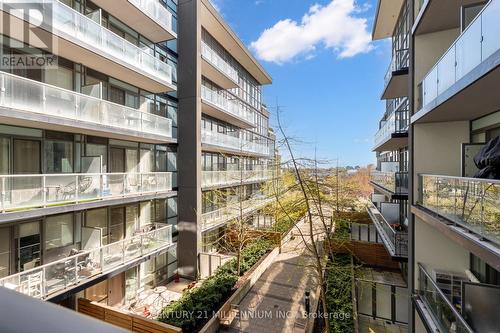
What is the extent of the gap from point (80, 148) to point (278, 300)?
9674 millimetres

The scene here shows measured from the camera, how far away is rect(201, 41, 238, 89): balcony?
1438 cm

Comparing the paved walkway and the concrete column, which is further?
the concrete column

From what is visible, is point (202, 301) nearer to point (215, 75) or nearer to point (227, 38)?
point (215, 75)

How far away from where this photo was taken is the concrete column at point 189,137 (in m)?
13.1

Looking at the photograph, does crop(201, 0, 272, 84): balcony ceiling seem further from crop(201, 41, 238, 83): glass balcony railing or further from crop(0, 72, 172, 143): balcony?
crop(0, 72, 172, 143): balcony

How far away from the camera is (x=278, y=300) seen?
1052 centimetres

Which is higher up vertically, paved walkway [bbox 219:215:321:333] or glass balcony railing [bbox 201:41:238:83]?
glass balcony railing [bbox 201:41:238:83]

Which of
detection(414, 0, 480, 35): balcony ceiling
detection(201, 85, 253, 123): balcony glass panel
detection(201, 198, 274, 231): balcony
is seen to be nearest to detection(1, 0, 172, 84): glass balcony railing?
detection(201, 85, 253, 123): balcony glass panel

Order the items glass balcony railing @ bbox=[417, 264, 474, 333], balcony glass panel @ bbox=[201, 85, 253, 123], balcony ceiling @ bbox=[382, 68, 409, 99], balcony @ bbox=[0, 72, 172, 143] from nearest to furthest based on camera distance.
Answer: glass balcony railing @ bbox=[417, 264, 474, 333]
balcony @ bbox=[0, 72, 172, 143]
balcony ceiling @ bbox=[382, 68, 409, 99]
balcony glass panel @ bbox=[201, 85, 253, 123]

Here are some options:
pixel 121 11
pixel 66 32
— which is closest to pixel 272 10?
pixel 121 11

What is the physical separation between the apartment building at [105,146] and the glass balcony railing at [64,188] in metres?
0.03

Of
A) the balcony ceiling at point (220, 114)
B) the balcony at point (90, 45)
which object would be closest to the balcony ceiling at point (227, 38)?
the balcony ceiling at point (220, 114)

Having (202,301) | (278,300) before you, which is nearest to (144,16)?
(202,301)

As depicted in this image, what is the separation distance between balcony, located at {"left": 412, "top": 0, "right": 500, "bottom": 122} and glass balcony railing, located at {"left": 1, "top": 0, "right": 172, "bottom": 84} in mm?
9871
